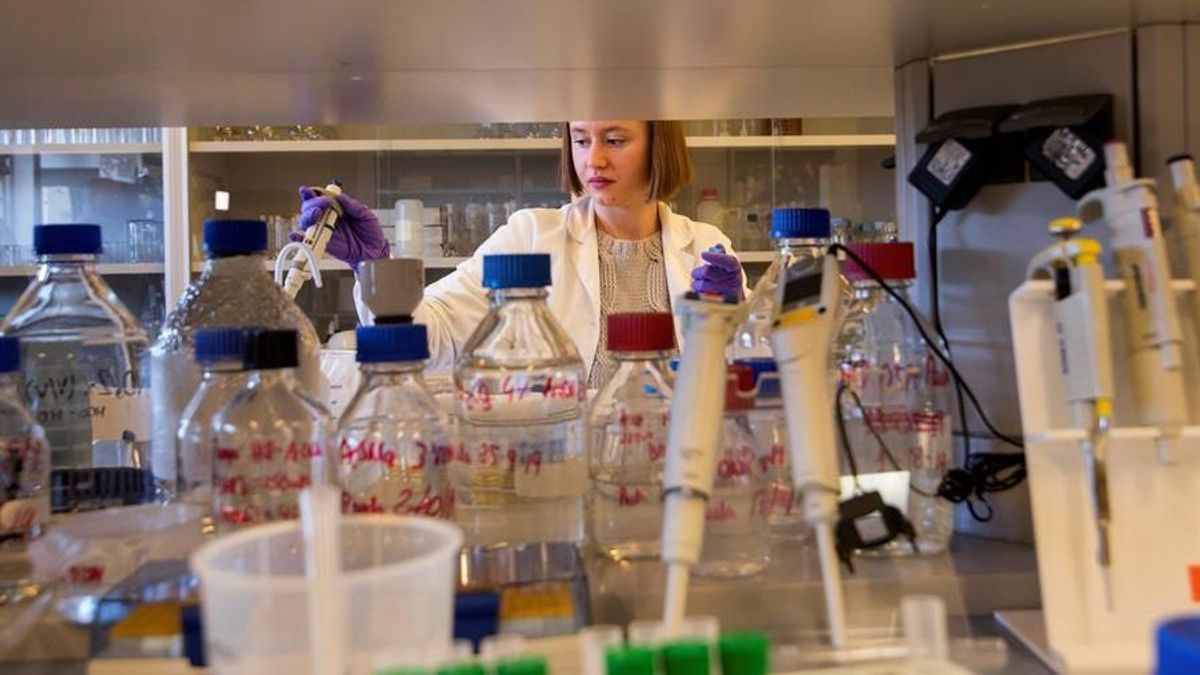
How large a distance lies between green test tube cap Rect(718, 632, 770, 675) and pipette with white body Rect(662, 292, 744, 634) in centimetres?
8

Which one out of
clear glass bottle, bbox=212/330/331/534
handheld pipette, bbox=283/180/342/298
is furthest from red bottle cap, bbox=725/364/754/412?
handheld pipette, bbox=283/180/342/298

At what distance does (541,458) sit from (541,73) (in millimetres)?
401

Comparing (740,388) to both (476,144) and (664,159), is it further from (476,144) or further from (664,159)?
(476,144)

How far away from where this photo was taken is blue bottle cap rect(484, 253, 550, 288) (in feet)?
2.63

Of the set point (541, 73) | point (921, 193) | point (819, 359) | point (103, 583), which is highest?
point (541, 73)

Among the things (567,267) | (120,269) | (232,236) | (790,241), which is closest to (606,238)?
(567,267)

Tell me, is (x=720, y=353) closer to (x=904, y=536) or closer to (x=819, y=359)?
(x=819, y=359)

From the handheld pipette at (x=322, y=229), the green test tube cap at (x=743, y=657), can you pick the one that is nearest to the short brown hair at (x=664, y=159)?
the handheld pipette at (x=322, y=229)

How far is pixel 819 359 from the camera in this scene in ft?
2.01

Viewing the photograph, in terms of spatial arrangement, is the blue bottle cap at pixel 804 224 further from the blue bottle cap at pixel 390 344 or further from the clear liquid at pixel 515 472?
the blue bottle cap at pixel 390 344

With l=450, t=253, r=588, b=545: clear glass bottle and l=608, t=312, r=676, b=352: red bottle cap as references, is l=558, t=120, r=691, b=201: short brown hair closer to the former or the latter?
l=450, t=253, r=588, b=545: clear glass bottle

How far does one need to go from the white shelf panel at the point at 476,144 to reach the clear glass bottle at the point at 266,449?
2917 mm

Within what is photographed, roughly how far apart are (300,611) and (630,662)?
Answer: 0.48 ft

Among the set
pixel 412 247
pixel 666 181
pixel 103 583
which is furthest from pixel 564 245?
pixel 103 583
